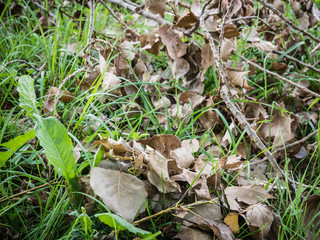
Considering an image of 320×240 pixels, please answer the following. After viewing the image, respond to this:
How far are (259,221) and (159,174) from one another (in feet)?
1.37

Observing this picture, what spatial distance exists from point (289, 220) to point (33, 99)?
4.21ft

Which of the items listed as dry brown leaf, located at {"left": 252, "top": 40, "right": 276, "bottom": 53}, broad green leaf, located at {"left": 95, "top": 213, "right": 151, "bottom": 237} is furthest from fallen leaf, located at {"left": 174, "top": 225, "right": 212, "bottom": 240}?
dry brown leaf, located at {"left": 252, "top": 40, "right": 276, "bottom": 53}

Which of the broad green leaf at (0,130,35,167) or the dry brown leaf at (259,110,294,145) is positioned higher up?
the broad green leaf at (0,130,35,167)

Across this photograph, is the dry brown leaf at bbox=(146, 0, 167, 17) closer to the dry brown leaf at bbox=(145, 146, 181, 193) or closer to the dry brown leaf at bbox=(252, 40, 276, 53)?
the dry brown leaf at bbox=(252, 40, 276, 53)

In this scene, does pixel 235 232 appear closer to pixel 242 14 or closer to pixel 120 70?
pixel 120 70

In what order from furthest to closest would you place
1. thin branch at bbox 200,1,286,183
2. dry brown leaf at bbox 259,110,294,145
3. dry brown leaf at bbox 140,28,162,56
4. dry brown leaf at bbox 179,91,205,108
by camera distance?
dry brown leaf at bbox 140,28,162,56
dry brown leaf at bbox 179,91,205,108
dry brown leaf at bbox 259,110,294,145
thin branch at bbox 200,1,286,183

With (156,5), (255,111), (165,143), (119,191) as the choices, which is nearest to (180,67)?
(156,5)

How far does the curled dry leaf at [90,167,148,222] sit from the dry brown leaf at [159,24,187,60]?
889mm

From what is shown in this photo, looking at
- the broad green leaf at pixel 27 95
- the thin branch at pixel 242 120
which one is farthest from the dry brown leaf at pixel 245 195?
the broad green leaf at pixel 27 95

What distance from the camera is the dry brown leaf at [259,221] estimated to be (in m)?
1.04

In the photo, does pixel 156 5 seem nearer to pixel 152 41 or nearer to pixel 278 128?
pixel 152 41

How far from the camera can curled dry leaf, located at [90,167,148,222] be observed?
36.7 inches

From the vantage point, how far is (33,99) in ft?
A: 4.51

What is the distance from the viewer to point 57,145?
3.44ft
